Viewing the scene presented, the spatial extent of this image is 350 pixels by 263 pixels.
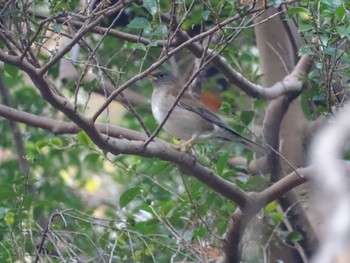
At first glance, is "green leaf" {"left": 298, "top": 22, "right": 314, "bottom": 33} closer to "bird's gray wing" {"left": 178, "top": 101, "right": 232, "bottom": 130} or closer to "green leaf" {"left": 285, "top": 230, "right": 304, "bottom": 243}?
"green leaf" {"left": 285, "top": 230, "right": 304, "bottom": 243}

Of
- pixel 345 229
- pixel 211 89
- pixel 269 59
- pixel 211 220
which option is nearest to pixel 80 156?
pixel 211 89

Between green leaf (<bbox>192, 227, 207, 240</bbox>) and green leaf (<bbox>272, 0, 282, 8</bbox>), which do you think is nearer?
green leaf (<bbox>272, 0, 282, 8</bbox>)

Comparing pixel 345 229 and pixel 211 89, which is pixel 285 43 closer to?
pixel 211 89

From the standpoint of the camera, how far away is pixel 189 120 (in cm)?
513

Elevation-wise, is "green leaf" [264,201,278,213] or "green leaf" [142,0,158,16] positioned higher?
"green leaf" [142,0,158,16]

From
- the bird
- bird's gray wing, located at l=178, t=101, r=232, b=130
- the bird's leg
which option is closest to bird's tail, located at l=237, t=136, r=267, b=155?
the bird

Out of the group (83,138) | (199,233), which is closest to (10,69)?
(83,138)

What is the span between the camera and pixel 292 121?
Answer: 5.25 metres

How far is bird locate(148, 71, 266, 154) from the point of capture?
15.9ft

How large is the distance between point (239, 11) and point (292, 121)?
228 cm

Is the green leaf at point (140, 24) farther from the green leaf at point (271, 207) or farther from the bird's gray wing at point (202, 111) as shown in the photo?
the bird's gray wing at point (202, 111)

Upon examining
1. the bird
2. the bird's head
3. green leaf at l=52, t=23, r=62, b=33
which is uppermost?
the bird's head

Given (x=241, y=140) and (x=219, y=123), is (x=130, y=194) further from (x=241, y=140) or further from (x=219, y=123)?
(x=219, y=123)

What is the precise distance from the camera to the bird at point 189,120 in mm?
4836
